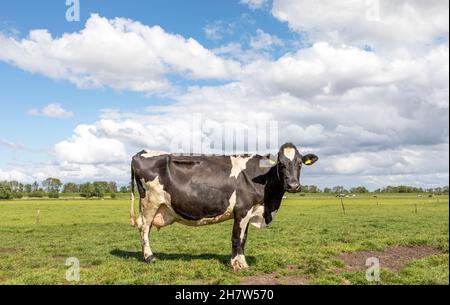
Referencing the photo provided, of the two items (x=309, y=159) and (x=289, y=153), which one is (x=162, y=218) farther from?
(x=309, y=159)

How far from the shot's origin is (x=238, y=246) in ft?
35.5

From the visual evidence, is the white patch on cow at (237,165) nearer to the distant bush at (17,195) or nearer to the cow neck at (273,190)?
the cow neck at (273,190)

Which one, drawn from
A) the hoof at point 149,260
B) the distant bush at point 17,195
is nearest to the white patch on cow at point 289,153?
the hoof at point 149,260

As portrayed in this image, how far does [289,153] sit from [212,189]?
2287 millimetres

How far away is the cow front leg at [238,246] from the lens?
10.7 m

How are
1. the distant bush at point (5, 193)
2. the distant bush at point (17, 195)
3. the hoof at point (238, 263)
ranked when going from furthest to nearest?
the distant bush at point (17, 195) < the distant bush at point (5, 193) < the hoof at point (238, 263)

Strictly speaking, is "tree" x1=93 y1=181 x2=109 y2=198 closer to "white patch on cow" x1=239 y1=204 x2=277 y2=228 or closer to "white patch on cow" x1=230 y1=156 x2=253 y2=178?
"white patch on cow" x1=230 y1=156 x2=253 y2=178

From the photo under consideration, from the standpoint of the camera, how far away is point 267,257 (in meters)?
12.3

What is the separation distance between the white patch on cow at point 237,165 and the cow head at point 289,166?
1132 millimetres

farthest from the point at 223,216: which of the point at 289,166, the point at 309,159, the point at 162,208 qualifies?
the point at 309,159
